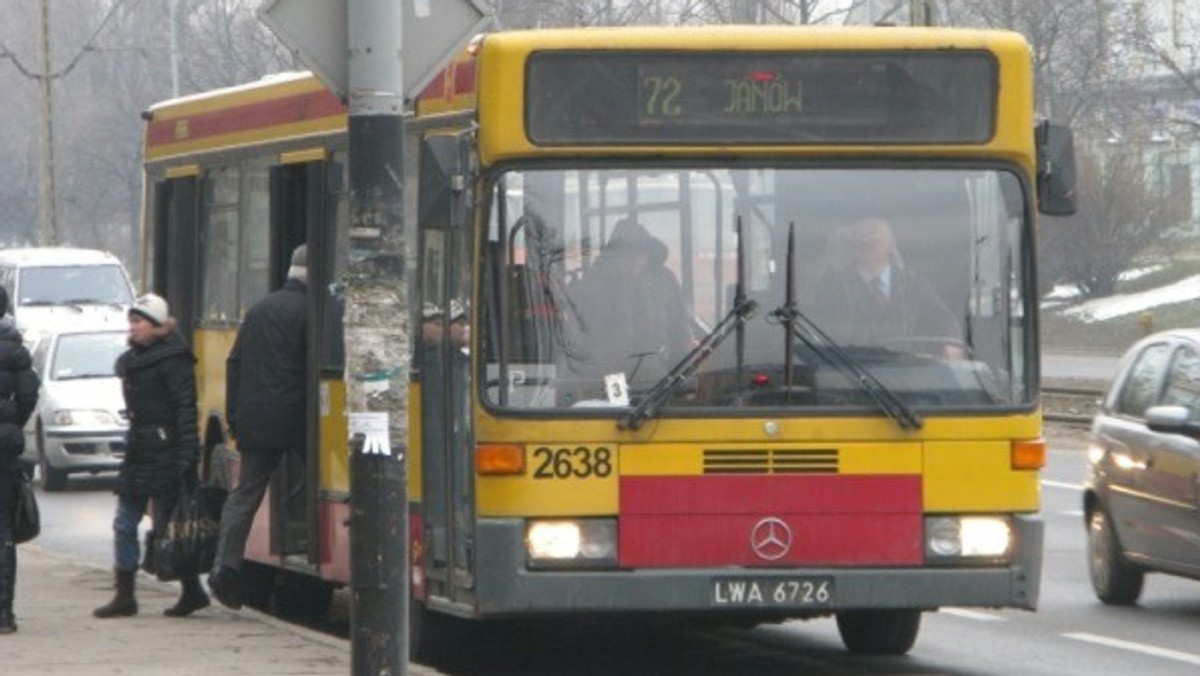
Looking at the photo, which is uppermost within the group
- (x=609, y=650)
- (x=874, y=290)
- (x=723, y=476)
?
(x=874, y=290)

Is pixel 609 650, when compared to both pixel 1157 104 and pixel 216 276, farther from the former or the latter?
pixel 1157 104

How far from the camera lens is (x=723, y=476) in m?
11.4

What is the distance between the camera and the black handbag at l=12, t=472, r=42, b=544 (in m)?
13.9

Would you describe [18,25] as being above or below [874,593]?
above

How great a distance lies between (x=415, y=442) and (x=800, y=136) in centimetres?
221

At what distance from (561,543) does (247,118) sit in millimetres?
4940

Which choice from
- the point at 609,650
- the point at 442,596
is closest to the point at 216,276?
the point at 609,650

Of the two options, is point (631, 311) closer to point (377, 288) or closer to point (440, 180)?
point (440, 180)

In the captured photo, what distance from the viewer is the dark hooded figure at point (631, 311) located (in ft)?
37.1

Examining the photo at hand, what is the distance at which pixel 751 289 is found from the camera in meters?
11.3

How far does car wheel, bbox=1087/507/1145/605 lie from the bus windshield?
4.77 metres

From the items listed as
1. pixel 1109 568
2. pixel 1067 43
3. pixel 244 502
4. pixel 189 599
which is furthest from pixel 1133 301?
pixel 244 502

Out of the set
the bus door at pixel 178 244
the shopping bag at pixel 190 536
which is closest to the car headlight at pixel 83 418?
the bus door at pixel 178 244

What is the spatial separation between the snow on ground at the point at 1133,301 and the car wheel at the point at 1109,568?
1749 inches
